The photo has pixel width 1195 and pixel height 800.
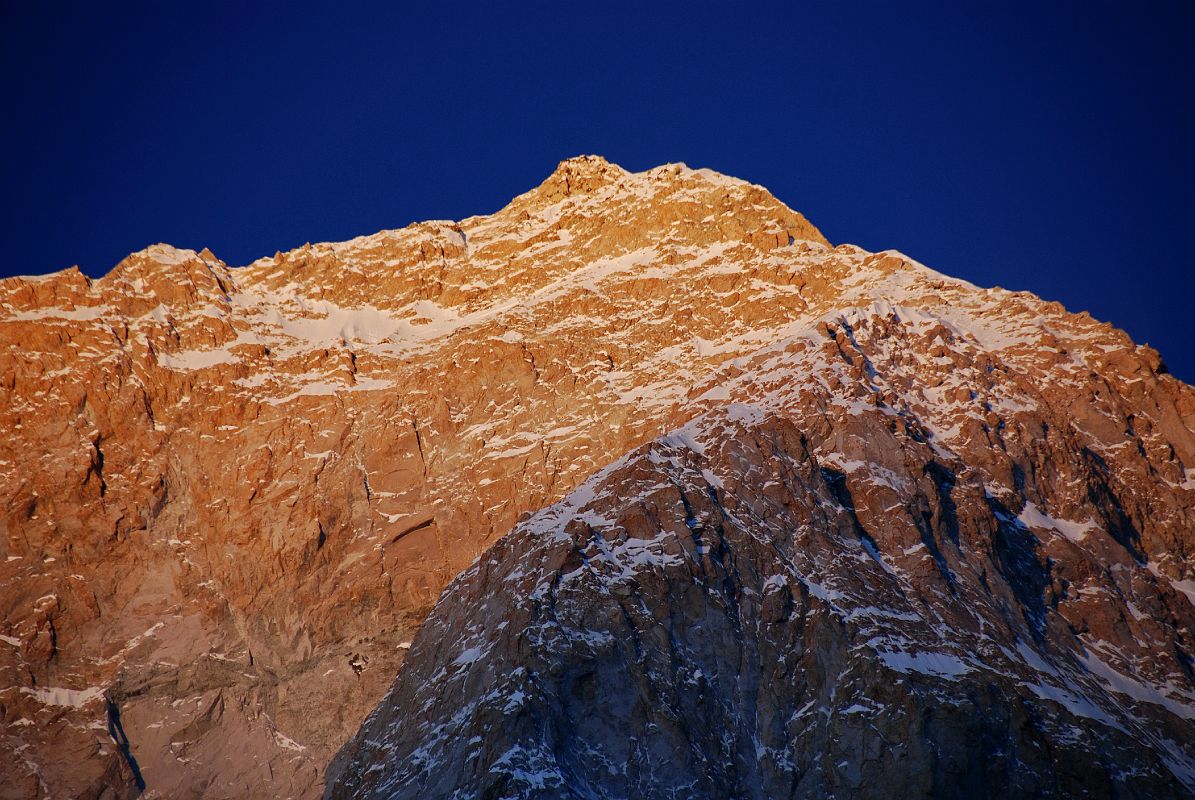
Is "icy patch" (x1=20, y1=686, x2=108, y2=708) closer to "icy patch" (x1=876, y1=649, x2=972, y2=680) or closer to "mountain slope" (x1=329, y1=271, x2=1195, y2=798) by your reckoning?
"mountain slope" (x1=329, y1=271, x2=1195, y2=798)

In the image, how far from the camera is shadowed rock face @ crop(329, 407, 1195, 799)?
105 metres

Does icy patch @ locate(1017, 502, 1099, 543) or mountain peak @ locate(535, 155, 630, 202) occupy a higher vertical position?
mountain peak @ locate(535, 155, 630, 202)

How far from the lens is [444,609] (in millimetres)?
128250

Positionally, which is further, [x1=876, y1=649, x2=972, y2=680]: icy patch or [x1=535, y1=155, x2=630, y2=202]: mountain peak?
[x1=535, y1=155, x2=630, y2=202]: mountain peak

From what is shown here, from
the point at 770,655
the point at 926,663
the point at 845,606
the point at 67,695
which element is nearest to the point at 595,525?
the point at 770,655

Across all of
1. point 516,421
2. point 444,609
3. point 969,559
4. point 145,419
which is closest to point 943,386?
point 969,559

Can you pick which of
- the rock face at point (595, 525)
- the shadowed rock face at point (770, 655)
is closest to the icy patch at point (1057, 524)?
the rock face at point (595, 525)

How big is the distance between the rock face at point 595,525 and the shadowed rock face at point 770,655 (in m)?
0.31


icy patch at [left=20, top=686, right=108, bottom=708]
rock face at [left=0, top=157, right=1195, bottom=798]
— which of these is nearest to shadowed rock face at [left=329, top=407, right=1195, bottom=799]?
rock face at [left=0, top=157, right=1195, bottom=798]

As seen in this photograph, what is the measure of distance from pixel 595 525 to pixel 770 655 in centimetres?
1759

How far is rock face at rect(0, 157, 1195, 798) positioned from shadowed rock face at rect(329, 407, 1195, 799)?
311 millimetres

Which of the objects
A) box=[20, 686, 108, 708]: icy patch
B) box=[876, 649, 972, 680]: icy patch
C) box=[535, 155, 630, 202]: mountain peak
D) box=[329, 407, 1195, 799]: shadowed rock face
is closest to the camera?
box=[329, 407, 1195, 799]: shadowed rock face

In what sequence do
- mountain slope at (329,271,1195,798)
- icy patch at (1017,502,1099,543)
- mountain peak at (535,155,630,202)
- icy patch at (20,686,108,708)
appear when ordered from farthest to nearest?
mountain peak at (535,155,630,202), icy patch at (20,686,108,708), icy patch at (1017,502,1099,543), mountain slope at (329,271,1195,798)

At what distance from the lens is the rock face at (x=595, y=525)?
109250mm
